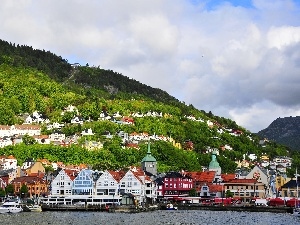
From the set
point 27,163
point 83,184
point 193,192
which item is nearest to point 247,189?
point 193,192

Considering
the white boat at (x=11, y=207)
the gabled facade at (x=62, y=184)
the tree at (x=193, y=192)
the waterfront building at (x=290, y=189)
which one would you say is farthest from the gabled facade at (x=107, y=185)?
the waterfront building at (x=290, y=189)

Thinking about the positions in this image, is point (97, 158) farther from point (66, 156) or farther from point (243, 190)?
point (243, 190)

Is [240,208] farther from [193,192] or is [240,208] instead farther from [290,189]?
[290,189]

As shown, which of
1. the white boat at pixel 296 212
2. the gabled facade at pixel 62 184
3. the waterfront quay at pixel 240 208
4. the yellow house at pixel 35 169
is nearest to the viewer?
the white boat at pixel 296 212

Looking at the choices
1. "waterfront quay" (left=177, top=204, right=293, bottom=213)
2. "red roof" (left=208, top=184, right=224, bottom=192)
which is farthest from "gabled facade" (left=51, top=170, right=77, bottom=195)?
"red roof" (left=208, top=184, right=224, bottom=192)

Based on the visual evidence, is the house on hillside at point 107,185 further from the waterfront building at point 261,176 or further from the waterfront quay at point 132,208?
the waterfront building at point 261,176

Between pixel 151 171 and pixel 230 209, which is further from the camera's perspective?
pixel 151 171

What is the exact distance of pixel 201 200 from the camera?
136m

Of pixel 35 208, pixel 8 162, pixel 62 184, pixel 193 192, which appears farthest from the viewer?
pixel 8 162

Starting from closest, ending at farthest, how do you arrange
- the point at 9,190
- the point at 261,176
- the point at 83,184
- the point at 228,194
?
the point at 83,184 → the point at 9,190 → the point at 228,194 → the point at 261,176

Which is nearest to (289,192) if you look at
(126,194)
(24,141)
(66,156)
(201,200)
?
(201,200)

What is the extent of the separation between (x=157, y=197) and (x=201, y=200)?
32.3 ft

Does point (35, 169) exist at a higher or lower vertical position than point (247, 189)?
higher

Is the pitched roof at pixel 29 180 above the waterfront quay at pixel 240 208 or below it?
above
